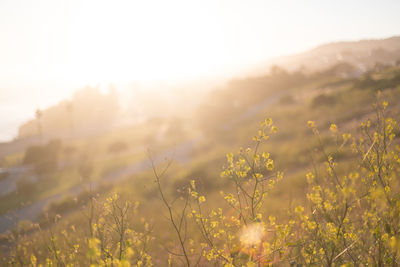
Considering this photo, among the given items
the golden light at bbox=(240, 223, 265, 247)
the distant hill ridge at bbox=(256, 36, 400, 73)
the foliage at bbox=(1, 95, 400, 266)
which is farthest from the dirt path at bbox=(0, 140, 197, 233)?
the distant hill ridge at bbox=(256, 36, 400, 73)

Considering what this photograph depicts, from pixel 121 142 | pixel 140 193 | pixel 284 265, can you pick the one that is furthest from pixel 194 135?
pixel 284 265

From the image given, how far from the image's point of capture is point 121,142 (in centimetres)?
4156

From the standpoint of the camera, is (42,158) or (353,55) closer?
(353,55)

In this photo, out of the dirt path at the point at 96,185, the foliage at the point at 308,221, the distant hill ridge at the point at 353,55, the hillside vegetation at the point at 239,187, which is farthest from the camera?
the distant hill ridge at the point at 353,55

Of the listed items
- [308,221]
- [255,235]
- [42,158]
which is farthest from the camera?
[42,158]

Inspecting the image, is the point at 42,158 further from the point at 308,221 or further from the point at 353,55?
the point at 353,55

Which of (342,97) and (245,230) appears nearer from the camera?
(245,230)

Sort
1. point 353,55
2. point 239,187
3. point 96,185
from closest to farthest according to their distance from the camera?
1. point 239,187
2. point 96,185
3. point 353,55

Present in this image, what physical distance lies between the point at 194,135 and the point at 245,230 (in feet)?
126

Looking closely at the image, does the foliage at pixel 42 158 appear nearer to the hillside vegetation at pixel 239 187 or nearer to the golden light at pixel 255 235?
the hillside vegetation at pixel 239 187

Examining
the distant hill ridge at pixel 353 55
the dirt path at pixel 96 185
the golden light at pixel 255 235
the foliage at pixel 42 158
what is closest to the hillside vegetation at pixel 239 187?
the golden light at pixel 255 235

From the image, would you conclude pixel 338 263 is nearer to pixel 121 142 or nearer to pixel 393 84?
pixel 393 84

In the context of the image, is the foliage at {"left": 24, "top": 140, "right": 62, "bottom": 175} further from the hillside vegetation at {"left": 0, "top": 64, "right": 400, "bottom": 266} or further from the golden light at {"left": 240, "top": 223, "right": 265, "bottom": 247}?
the golden light at {"left": 240, "top": 223, "right": 265, "bottom": 247}

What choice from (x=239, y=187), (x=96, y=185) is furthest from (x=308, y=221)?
(x=96, y=185)
